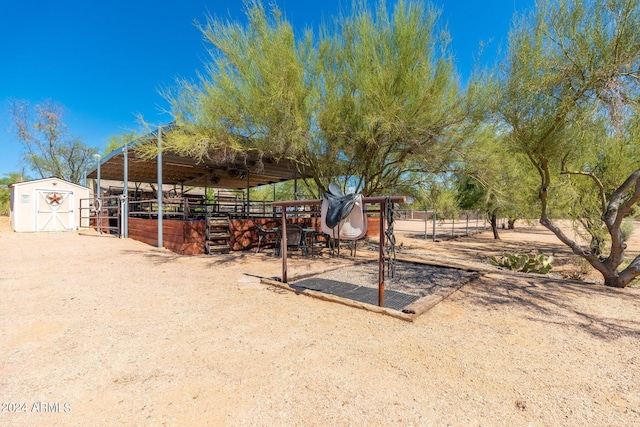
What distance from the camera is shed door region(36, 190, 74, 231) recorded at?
1309 cm

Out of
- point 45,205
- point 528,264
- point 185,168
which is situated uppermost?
point 185,168

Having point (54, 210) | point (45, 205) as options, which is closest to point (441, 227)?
point (54, 210)

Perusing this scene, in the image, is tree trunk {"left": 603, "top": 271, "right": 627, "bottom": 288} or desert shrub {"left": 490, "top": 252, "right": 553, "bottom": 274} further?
desert shrub {"left": 490, "top": 252, "right": 553, "bottom": 274}

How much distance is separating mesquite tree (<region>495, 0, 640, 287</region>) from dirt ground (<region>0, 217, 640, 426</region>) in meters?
2.40

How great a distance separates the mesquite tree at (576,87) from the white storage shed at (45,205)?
17.0 metres

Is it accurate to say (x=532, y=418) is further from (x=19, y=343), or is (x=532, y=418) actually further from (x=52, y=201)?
(x=52, y=201)

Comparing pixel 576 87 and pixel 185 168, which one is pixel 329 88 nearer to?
pixel 576 87

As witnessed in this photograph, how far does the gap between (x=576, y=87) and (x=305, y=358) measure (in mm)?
5329

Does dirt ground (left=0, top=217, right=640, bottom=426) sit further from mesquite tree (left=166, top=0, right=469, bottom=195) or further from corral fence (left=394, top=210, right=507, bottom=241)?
corral fence (left=394, top=210, right=507, bottom=241)

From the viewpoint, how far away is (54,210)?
13398mm

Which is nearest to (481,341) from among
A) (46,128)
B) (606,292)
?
(606,292)

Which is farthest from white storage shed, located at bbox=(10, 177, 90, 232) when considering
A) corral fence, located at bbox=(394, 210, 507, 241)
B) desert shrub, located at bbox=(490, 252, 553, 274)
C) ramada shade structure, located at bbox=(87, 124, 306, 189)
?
desert shrub, located at bbox=(490, 252, 553, 274)

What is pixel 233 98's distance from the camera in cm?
613

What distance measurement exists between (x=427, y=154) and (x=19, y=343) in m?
6.82
